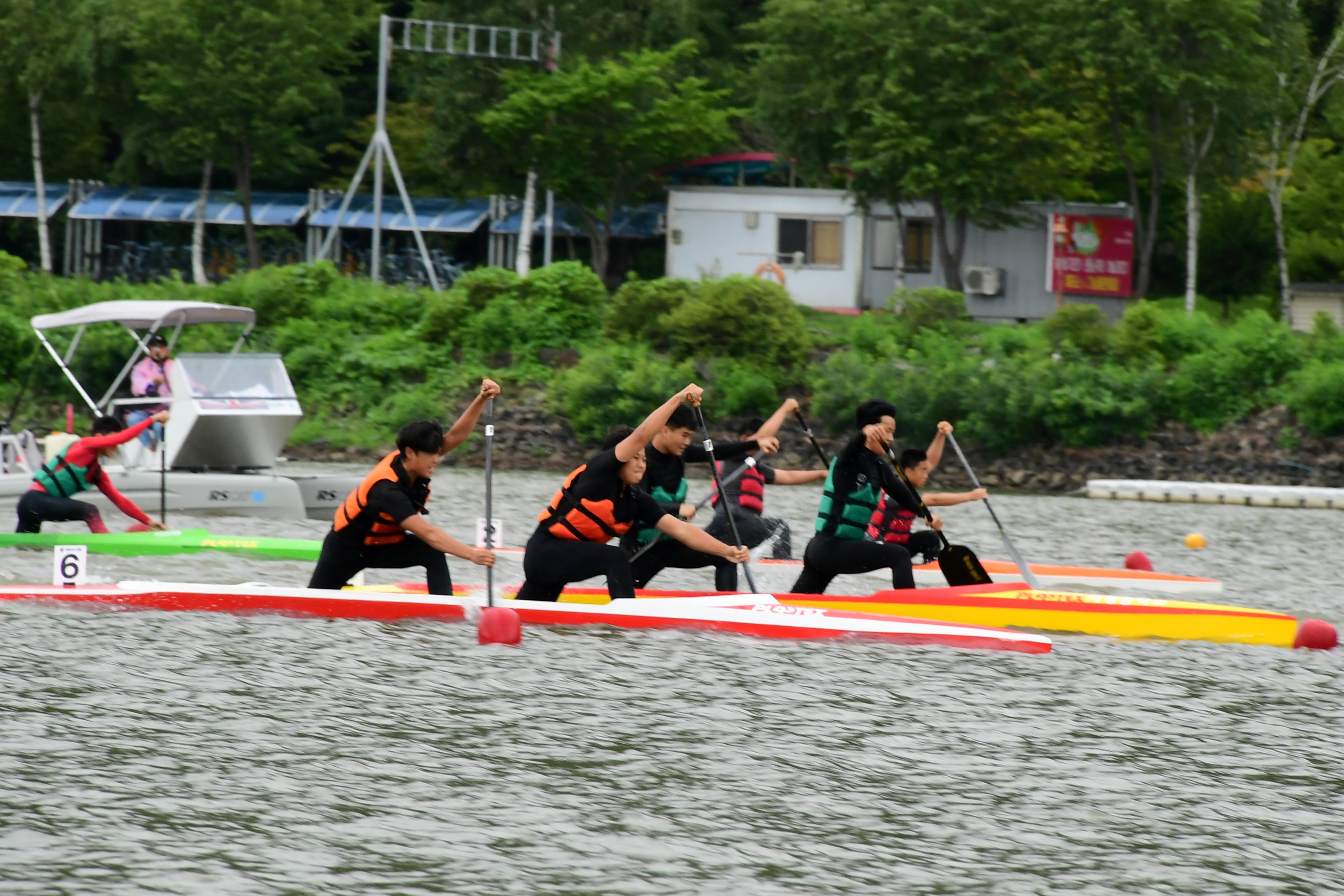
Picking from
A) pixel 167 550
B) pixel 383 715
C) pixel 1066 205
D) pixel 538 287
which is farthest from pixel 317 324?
pixel 383 715

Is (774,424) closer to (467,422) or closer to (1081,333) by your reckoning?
(467,422)

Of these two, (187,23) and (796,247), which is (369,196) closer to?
(187,23)

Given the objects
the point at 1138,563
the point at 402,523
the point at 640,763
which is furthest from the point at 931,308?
the point at 640,763

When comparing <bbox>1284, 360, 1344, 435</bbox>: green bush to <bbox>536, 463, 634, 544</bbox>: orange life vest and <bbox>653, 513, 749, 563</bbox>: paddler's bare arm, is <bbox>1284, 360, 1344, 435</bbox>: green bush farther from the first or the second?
<bbox>536, 463, 634, 544</bbox>: orange life vest

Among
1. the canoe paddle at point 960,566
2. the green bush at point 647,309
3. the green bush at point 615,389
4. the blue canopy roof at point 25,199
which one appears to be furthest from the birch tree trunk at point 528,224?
the canoe paddle at point 960,566

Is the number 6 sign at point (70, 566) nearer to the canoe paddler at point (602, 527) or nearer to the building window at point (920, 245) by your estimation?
the canoe paddler at point (602, 527)

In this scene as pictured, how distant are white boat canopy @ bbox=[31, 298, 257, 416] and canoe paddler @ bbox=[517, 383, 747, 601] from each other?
8.03 meters

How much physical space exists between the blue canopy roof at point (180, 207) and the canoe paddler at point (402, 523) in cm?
3185

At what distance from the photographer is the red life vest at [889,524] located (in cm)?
1207

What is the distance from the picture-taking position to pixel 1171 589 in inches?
513

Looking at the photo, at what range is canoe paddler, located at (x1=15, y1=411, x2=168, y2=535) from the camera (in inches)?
543

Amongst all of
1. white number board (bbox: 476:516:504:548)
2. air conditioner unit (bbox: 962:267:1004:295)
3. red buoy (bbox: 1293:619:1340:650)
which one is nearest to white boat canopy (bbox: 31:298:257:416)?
white number board (bbox: 476:516:504:548)

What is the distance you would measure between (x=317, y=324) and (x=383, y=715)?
2304cm

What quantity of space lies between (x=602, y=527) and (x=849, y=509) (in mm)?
1840
